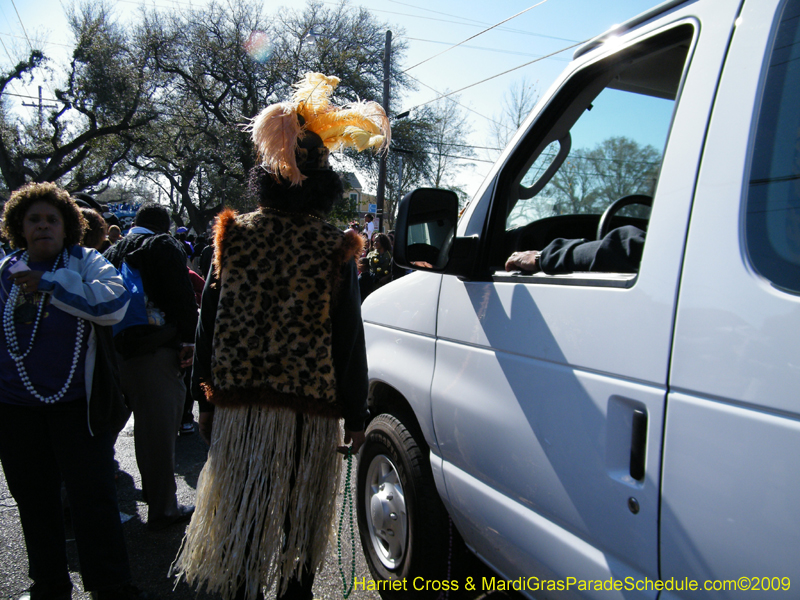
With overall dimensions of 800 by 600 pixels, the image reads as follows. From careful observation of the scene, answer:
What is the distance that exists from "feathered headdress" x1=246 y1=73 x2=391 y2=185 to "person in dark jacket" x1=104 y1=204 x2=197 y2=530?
51.8 inches

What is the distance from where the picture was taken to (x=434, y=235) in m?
2.02

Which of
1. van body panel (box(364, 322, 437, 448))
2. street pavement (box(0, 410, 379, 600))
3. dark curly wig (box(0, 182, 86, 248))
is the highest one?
dark curly wig (box(0, 182, 86, 248))

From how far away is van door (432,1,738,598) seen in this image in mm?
1190

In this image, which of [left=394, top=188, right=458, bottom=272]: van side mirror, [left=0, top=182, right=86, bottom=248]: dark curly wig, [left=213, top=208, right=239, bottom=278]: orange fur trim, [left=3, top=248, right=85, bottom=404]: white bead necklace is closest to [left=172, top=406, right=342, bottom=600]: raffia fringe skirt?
[left=213, top=208, right=239, bottom=278]: orange fur trim

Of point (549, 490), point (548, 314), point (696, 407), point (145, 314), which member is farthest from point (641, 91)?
point (145, 314)

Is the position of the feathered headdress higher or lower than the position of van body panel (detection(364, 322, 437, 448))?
higher

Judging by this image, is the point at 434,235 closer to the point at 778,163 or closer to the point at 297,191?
the point at 297,191

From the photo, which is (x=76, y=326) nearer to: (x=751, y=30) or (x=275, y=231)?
(x=275, y=231)

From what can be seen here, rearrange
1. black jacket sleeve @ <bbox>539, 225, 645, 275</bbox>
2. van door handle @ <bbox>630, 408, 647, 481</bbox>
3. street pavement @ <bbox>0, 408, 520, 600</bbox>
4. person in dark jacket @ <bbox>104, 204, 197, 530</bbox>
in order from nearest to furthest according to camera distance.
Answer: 1. van door handle @ <bbox>630, 408, 647, 481</bbox>
2. black jacket sleeve @ <bbox>539, 225, 645, 275</bbox>
3. street pavement @ <bbox>0, 408, 520, 600</bbox>
4. person in dark jacket @ <bbox>104, 204, 197, 530</bbox>

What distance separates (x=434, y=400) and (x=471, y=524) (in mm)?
460

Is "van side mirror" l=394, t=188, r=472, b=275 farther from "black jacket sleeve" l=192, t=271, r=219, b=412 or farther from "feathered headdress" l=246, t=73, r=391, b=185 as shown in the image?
"black jacket sleeve" l=192, t=271, r=219, b=412

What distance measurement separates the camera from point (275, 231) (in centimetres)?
187

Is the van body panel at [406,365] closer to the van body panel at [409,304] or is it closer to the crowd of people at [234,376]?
the van body panel at [409,304]

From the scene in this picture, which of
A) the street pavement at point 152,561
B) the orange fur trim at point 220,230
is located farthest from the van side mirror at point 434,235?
the street pavement at point 152,561
